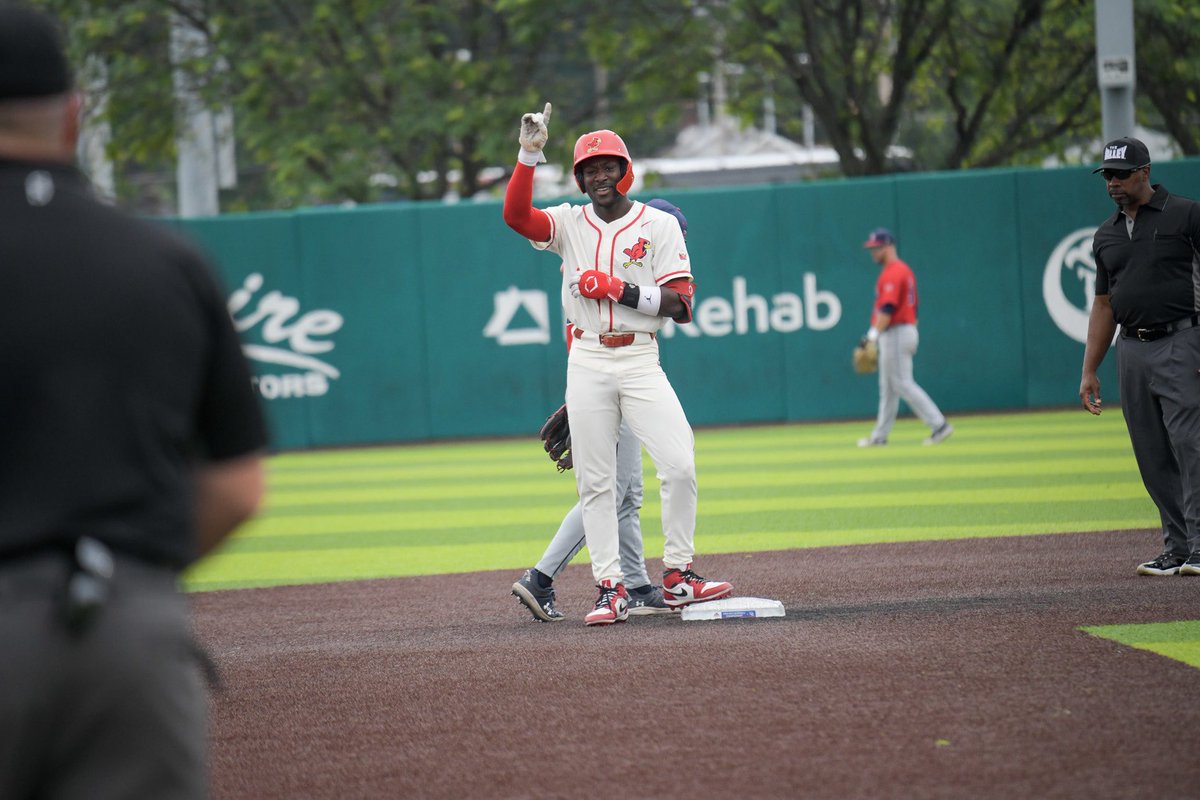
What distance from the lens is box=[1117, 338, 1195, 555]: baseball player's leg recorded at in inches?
325

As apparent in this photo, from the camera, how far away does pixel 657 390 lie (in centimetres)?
731

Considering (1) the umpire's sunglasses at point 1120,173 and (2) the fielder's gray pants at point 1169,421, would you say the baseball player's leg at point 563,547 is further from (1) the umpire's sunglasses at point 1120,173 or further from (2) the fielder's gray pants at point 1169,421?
(1) the umpire's sunglasses at point 1120,173

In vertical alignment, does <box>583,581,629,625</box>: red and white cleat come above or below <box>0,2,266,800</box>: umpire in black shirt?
below

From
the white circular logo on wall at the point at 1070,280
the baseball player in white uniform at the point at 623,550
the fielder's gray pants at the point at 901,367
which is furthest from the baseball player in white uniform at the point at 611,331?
the white circular logo on wall at the point at 1070,280

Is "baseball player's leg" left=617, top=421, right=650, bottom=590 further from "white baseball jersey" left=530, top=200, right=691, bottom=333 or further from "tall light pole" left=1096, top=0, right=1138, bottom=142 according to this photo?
"tall light pole" left=1096, top=0, right=1138, bottom=142

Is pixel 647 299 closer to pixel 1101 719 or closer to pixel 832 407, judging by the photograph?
pixel 1101 719

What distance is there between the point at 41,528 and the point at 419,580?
739 cm

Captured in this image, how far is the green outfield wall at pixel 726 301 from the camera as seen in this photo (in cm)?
2067

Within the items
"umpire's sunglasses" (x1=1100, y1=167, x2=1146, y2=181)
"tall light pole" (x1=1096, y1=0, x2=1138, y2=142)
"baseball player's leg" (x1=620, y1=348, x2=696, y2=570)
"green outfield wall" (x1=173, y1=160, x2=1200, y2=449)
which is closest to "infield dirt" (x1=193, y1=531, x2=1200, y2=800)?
"baseball player's leg" (x1=620, y1=348, x2=696, y2=570)

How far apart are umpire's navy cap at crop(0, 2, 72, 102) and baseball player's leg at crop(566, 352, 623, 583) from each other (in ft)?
16.5

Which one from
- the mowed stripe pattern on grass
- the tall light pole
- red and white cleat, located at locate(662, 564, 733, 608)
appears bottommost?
the mowed stripe pattern on grass

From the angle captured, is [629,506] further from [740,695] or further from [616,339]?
[740,695]

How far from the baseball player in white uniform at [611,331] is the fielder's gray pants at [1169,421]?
2.66 m

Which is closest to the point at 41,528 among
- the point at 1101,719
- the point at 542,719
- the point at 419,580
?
the point at 542,719
